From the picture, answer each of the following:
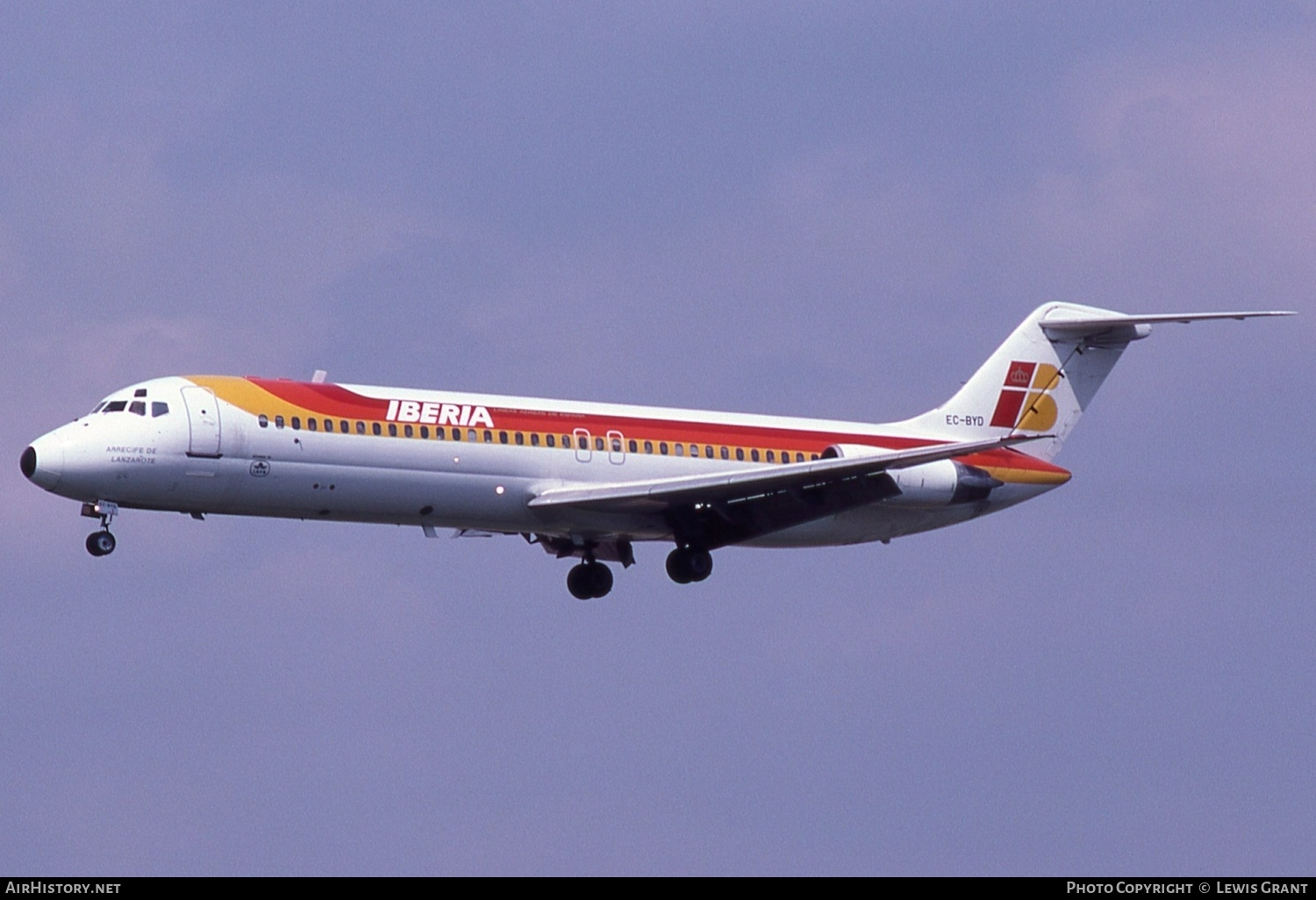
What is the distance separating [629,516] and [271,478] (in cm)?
714

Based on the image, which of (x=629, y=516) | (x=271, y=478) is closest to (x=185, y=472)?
(x=271, y=478)

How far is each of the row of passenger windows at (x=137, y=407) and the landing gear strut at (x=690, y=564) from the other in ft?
33.9

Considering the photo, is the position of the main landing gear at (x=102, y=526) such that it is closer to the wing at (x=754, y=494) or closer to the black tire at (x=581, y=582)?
the wing at (x=754, y=494)

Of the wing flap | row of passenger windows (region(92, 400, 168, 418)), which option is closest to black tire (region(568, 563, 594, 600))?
the wing flap

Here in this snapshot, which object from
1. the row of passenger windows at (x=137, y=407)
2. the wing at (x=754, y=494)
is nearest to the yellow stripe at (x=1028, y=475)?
the wing at (x=754, y=494)

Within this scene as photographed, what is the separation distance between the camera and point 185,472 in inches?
1622

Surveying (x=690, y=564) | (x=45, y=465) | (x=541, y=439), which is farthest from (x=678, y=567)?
(x=45, y=465)

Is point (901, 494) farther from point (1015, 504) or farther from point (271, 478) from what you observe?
point (271, 478)

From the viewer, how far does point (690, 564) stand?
4584 cm

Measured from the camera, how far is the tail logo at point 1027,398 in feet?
167

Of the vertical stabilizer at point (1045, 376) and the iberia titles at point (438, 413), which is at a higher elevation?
the vertical stabilizer at point (1045, 376)

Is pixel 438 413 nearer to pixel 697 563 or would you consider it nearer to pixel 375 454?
pixel 375 454

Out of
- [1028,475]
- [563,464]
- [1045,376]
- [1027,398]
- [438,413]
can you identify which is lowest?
[563,464]

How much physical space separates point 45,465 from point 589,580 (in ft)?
39.9
